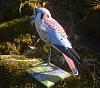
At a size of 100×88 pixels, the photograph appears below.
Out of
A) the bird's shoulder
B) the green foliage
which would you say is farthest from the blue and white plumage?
the green foliage

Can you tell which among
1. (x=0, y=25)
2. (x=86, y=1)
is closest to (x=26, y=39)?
(x=0, y=25)

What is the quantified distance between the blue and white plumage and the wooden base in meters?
0.19

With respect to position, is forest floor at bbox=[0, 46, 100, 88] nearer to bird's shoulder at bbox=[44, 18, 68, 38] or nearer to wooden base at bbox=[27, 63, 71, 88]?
wooden base at bbox=[27, 63, 71, 88]

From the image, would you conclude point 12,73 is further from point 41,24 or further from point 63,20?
point 63,20

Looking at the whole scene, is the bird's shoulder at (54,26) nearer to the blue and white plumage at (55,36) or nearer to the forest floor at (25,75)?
the blue and white plumage at (55,36)

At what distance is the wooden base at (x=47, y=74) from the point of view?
2.09 meters

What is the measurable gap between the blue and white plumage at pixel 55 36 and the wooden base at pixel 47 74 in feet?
0.62

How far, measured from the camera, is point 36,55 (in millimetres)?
2424

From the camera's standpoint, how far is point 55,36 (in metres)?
2.00

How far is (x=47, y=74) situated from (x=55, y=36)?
0.99ft

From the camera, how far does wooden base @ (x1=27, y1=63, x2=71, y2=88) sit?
2.09 meters

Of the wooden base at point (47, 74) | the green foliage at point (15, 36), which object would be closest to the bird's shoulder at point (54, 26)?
the wooden base at point (47, 74)

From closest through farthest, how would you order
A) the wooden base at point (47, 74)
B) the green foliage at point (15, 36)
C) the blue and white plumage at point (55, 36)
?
the blue and white plumage at point (55, 36) < the wooden base at point (47, 74) < the green foliage at point (15, 36)

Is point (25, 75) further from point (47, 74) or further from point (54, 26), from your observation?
point (54, 26)
